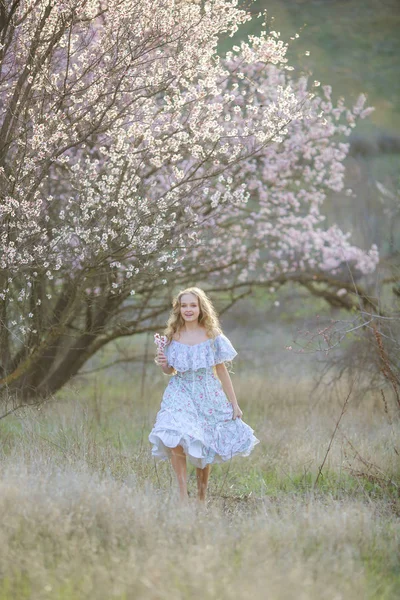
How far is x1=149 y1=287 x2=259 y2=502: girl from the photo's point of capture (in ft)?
16.5

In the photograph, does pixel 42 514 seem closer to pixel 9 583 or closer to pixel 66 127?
→ pixel 9 583

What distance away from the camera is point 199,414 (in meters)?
5.20

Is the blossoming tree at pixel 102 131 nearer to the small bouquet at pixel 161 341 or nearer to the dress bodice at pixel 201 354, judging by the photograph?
the small bouquet at pixel 161 341

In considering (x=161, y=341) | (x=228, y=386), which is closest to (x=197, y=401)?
(x=228, y=386)

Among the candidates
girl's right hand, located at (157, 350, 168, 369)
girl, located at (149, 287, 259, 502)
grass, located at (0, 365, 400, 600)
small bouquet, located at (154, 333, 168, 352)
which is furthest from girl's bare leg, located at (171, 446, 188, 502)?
small bouquet, located at (154, 333, 168, 352)

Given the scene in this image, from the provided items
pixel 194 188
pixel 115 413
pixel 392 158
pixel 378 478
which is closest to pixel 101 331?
pixel 115 413

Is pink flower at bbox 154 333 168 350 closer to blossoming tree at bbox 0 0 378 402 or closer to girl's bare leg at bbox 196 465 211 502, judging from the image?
girl's bare leg at bbox 196 465 211 502

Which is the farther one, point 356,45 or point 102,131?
point 356,45

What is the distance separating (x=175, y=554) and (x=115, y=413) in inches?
230

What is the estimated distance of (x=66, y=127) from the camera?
6062mm

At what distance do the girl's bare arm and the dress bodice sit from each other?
10 centimetres

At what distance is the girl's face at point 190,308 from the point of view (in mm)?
5336

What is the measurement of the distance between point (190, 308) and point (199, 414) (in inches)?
27.1

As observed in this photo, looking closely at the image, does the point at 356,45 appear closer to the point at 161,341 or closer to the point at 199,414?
the point at 161,341
